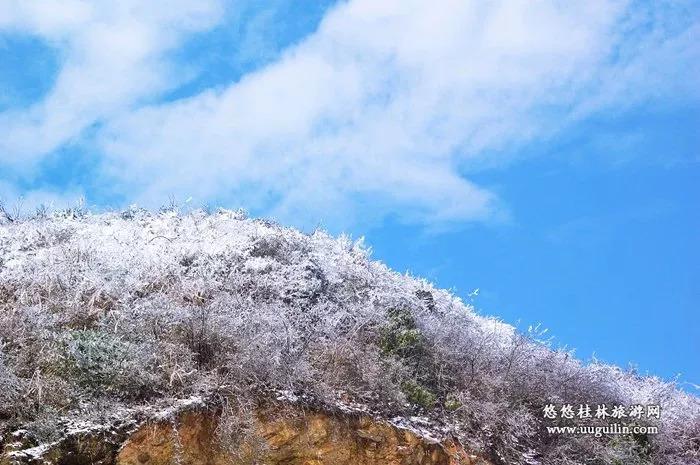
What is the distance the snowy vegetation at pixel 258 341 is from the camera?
644cm

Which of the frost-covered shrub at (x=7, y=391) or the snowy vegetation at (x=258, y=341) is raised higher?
the snowy vegetation at (x=258, y=341)

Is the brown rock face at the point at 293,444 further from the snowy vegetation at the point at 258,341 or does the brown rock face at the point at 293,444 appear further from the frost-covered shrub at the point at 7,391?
the frost-covered shrub at the point at 7,391

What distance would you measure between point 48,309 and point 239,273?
218 cm

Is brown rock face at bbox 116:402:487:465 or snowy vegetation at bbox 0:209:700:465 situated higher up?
snowy vegetation at bbox 0:209:700:465

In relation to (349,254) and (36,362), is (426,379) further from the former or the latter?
(36,362)

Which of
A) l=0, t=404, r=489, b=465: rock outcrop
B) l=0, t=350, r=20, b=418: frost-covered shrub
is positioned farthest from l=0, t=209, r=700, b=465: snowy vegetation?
l=0, t=404, r=489, b=465: rock outcrop

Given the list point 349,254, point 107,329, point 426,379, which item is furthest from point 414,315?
point 107,329

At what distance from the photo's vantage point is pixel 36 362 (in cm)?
630

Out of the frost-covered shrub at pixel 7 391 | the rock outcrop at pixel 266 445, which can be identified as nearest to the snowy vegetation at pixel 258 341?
the frost-covered shrub at pixel 7 391

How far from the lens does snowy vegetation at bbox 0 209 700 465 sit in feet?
21.1

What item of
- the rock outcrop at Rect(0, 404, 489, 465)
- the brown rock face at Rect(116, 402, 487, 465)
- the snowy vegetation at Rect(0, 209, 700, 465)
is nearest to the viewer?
the rock outcrop at Rect(0, 404, 489, 465)

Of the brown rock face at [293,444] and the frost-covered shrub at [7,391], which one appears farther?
the brown rock face at [293,444]

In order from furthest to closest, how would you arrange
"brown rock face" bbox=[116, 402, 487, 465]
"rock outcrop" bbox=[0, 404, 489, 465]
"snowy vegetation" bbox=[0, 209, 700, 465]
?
"snowy vegetation" bbox=[0, 209, 700, 465] → "brown rock face" bbox=[116, 402, 487, 465] → "rock outcrop" bbox=[0, 404, 489, 465]

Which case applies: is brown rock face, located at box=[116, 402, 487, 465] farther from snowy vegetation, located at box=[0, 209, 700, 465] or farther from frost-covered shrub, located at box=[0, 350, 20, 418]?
frost-covered shrub, located at box=[0, 350, 20, 418]
